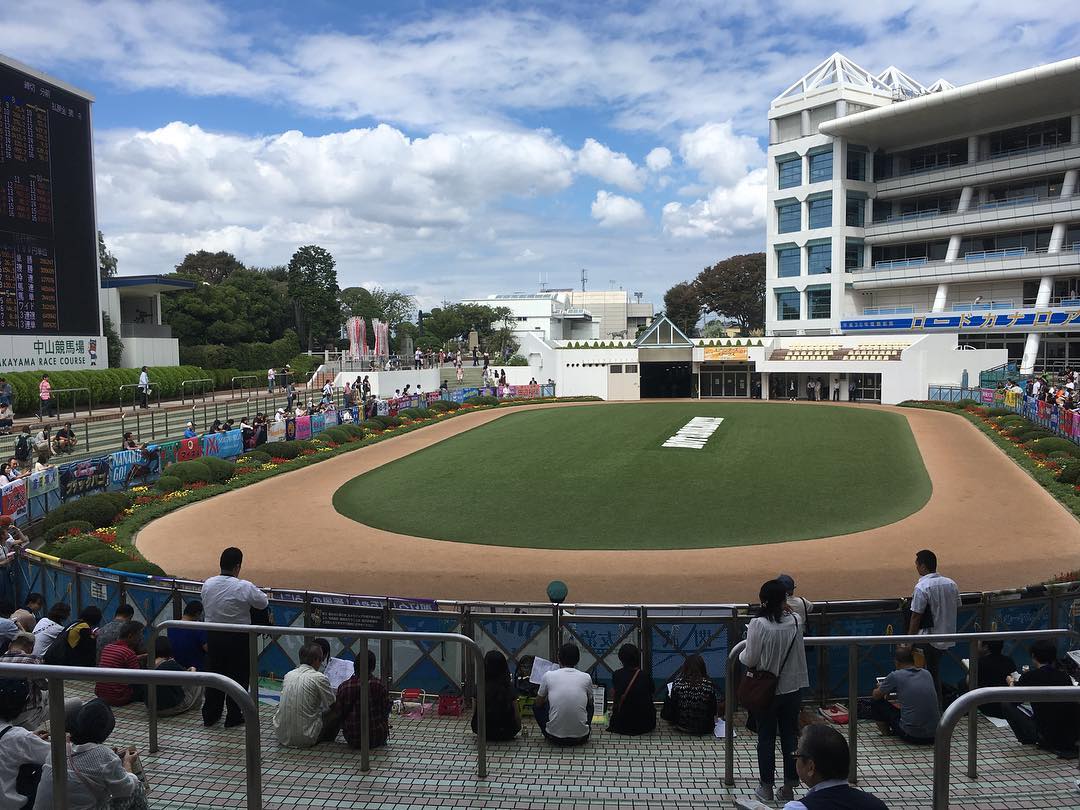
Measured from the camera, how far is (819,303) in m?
64.6

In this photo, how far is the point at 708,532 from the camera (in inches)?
719

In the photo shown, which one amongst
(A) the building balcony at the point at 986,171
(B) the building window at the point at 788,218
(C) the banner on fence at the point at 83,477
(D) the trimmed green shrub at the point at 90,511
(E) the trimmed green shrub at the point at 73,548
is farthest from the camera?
(B) the building window at the point at 788,218

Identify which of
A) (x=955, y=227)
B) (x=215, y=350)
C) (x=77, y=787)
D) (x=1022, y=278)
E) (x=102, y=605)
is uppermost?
(x=955, y=227)

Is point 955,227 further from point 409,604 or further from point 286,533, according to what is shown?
point 409,604

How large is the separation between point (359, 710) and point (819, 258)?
64591mm

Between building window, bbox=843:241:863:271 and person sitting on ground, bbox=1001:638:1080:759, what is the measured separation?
2426 inches

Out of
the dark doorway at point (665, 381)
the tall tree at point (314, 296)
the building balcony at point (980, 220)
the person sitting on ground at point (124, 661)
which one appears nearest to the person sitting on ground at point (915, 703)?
the person sitting on ground at point (124, 661)

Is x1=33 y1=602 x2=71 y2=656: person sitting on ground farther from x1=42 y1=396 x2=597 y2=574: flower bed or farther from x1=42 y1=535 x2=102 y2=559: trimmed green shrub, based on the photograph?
x1=42 y1=535 x2=102 y2=559: trimmed green shrub

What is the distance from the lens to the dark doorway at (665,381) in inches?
2297

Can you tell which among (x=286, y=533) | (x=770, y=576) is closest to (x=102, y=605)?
(x=286, y=533)

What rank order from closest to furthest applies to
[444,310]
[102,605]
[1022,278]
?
[102,605]
[1022,278]
[444,310]

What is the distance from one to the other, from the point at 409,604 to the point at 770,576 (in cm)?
797

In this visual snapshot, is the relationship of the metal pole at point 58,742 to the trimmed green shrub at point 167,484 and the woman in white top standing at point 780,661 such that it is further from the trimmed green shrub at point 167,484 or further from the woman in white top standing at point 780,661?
the trimmed green shrub at point 167,484

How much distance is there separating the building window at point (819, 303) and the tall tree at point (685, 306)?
1247 inches
